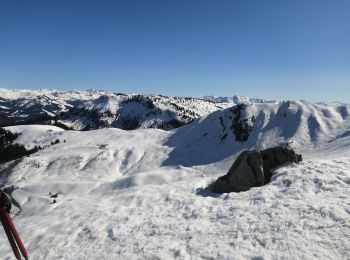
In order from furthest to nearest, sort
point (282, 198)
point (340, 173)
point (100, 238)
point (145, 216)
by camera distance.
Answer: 1. point (340, 173)
2. point (145, 216)
3. point (282, 198)
4. point (100, 238)

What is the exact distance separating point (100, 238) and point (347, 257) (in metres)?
12.3

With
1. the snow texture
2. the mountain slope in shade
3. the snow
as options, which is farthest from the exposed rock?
the mountain slope in shade

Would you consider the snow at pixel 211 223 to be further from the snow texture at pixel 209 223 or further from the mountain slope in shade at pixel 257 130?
the mountain slope in shade at pixel 257 130

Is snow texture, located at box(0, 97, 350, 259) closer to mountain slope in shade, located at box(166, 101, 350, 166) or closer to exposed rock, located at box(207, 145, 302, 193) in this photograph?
exposed rock, located at box(207, 145, 302, 193)

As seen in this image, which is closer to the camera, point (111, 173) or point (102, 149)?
point (111, 173)

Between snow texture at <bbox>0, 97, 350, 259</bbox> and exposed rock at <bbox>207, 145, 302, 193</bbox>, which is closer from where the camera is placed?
snow texture at <bbox>0, 97, 350, 259</bbox>

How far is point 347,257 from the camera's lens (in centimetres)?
1270

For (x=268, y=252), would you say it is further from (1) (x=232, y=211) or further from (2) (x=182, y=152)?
(2) (x=182, y=152)

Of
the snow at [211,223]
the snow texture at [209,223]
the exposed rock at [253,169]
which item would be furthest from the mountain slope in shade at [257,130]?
the snow at [211,223]

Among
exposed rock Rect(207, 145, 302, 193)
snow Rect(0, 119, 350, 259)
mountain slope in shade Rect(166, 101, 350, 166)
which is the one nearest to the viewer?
snow Rect(0, 119, 350, 259)

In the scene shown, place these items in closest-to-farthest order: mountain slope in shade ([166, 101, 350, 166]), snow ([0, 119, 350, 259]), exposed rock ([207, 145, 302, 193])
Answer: snow ([0, 119, 350, 259])
exposed rock ([207, 145, 302, 193])
mountain slope in shade ([166, 101, 350, 166])

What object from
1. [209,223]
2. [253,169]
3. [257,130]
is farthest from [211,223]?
[257,130]

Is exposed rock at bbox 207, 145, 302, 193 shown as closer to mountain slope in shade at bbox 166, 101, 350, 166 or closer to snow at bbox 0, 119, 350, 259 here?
snow at bbox 0, 119, 350, 259

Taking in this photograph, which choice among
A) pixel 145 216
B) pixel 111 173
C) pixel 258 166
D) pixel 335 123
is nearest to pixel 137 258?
pixel 145 216
